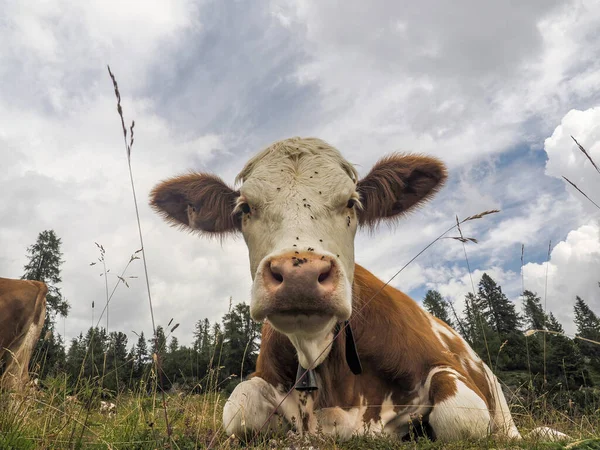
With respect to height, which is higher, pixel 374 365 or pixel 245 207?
pixel 245 207

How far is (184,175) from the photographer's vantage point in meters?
4.70

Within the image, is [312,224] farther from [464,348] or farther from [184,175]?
[464,348]

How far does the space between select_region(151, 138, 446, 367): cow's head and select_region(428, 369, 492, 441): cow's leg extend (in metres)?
1.00

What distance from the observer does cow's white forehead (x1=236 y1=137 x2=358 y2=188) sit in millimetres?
3865

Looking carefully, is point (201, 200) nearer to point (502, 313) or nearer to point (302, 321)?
point (302, 321)

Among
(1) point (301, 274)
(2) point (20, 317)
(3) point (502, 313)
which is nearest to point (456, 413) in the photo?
(1) point (301, 274)

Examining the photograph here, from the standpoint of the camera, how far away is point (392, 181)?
457cm

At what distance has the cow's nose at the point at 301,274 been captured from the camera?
2.53m

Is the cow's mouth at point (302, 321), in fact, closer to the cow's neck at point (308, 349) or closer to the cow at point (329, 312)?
the cow at point (329, 312)

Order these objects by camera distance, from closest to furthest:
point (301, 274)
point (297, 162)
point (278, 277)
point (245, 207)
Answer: point (301, 274), point (278, 277), point (245, 207), point (297, 162)

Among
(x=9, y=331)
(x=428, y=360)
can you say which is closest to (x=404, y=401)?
(x=428, y=360)

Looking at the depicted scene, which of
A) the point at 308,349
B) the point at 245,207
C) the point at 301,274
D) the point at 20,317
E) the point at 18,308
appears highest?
the point at 18,308

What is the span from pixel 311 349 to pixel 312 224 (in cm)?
110

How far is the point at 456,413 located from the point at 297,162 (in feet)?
8.09
